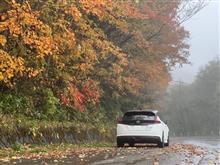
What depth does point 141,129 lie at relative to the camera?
22750mm

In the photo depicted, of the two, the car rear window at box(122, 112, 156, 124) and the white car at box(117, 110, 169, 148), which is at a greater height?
the car rear window at box(122, 112, 156, 124)

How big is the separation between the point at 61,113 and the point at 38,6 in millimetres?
7042

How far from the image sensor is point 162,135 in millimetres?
23250

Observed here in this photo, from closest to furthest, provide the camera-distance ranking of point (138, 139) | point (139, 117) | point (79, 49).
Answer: point (79, 49)
point (138, 139)
point (139, 117)

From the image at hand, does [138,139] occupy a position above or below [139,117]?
below

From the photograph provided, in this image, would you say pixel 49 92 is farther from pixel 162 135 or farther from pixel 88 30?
pixel 162 135

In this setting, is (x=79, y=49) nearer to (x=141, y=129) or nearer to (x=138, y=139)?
(x=141, y=129)

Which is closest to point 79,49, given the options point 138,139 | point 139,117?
point 139,117

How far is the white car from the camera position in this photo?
22.7 metres

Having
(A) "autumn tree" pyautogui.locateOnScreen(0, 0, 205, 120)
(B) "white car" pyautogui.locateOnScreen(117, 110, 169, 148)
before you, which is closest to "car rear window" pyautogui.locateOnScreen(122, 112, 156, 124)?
(B) "white car" pyautogui.locateOnScreen(117, 110, 169, 148)

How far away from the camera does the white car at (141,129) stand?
74.5 feet

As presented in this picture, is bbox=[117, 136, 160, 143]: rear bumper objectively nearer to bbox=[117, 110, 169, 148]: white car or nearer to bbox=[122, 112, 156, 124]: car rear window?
bbox=[117, 110, 169, 148]: white car

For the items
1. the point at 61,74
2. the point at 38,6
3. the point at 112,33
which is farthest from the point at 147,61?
the point at 38,6

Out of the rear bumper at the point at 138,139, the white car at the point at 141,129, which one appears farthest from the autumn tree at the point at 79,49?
the rear bumper at the point at 138,139
